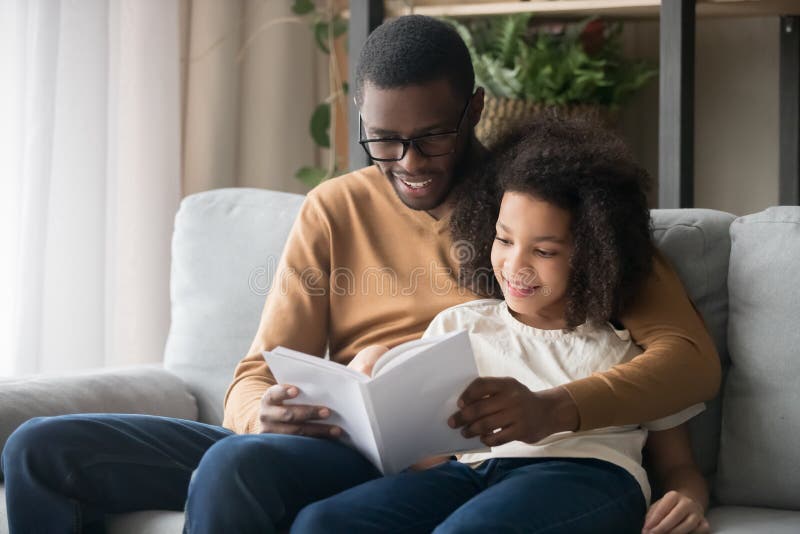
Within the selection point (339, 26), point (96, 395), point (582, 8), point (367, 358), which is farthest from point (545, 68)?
point (96, 395)

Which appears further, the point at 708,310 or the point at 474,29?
the point at 474,29

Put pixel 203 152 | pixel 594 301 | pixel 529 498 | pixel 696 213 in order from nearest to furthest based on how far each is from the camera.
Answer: pixel 529 498 → pixel 594 301 → pixel 696 213 → pixel 203 152

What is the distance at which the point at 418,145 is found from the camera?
5.01ft

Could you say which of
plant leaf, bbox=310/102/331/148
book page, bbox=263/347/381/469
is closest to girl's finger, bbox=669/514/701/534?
book page, bbox=263/347/381/469

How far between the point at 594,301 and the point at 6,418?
2.97 feet

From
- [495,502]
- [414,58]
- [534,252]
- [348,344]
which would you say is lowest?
[495,502]

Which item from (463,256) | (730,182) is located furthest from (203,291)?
(730,182)

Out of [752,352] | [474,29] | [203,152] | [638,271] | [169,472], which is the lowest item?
[169,472]

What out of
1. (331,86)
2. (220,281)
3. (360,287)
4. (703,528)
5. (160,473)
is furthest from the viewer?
(331,86)

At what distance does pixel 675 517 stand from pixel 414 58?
2.43 feet

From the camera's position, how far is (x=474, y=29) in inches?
99.9

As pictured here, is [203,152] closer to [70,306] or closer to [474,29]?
[70,306]

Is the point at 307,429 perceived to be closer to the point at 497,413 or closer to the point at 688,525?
the point at 497,413

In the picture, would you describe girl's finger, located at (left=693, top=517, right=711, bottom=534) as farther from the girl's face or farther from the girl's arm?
the girl's face
